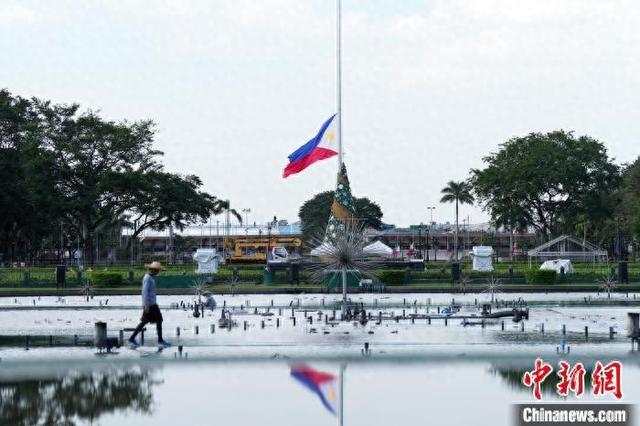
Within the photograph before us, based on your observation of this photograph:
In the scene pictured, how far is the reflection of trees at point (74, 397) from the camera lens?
14.8 m

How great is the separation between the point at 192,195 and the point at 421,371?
238 feet

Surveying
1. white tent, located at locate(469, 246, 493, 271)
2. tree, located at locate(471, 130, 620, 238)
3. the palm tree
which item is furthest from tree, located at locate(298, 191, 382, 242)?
white tent, located at locate(469, 246, 493, 271)

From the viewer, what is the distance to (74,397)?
53.3 ft

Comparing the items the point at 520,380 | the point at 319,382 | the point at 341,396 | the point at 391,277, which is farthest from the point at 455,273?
the point at 341,396

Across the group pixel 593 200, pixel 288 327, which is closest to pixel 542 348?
pixel 288 327

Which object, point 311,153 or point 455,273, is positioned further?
point 455,273

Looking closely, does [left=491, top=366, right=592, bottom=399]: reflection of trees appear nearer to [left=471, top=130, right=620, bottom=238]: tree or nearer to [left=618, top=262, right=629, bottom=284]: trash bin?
[left=618, top=262, right=629, bottom=284]: trash bin

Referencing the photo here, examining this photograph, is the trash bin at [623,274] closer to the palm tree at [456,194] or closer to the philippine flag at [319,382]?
the philippine flag at [319,382]

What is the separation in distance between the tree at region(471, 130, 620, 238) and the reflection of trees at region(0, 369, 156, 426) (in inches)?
3006

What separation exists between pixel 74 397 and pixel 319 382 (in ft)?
12.5

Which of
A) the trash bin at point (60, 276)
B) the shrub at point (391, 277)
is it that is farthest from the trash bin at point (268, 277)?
the trash bin at point (60, 276)

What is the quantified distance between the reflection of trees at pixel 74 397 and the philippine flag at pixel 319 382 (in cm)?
243

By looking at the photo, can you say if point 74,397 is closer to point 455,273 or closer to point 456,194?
point 455,273

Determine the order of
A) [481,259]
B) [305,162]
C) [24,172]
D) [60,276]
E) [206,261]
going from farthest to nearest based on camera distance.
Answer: [24,172]
[481,259]
[206,261]
[60,276]
[305,162]
